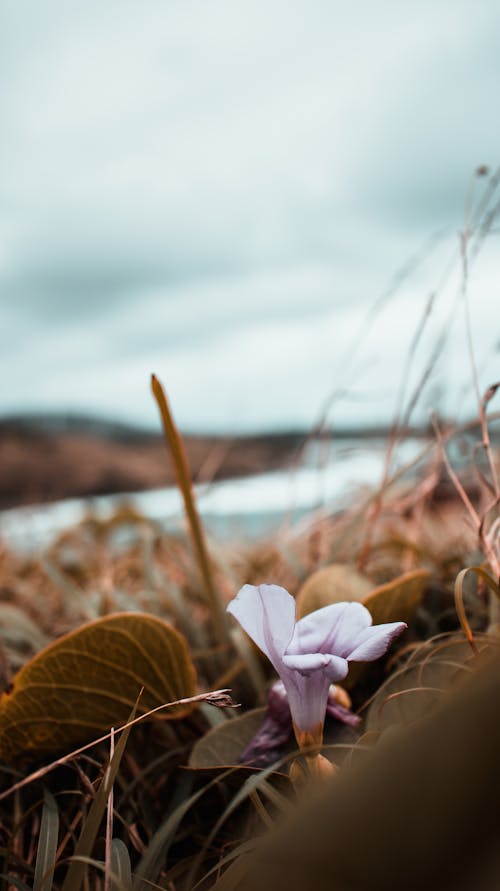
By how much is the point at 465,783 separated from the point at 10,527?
1994mm

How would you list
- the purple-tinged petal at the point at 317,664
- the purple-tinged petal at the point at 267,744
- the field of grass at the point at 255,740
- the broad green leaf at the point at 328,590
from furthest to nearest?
the broad green leaf at the point at 328,590 < the purple-tinged petal at the point at 267,744 < the purple-tinged petal at the point at 317,664 < the field of grass at the point at 255,740

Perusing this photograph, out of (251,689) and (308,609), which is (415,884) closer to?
(308,609)

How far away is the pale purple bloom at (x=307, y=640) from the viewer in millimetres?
394

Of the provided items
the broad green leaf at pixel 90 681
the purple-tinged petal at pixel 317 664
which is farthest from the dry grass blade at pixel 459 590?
the broad green leaf at pixel 90 681

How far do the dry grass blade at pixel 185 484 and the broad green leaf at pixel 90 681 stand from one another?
0.13 meters

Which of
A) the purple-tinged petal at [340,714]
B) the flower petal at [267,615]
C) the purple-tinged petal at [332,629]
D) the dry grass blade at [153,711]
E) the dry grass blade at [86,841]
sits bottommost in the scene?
the dry grass blade at [86,841]

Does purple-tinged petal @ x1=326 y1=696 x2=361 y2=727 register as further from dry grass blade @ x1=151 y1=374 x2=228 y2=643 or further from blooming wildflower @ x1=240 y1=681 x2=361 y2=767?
dry grass blade @ x1=151 y1=374 x2=228 y2=643

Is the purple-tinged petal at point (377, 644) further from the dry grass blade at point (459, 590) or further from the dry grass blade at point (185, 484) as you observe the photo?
the dry grass blade at point (185, 484)

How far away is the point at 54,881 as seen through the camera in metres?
0.59

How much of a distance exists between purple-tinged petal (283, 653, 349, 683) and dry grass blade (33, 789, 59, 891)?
200 millimetres

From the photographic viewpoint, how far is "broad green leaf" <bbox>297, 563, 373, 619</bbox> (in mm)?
688

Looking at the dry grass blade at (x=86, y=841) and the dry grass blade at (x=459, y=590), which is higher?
the dry grass blade at (x=459, y=590)

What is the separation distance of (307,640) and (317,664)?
51mm

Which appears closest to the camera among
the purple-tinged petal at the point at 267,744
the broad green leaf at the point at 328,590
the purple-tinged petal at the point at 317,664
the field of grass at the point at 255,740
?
the field of grass at the point at 255,740
